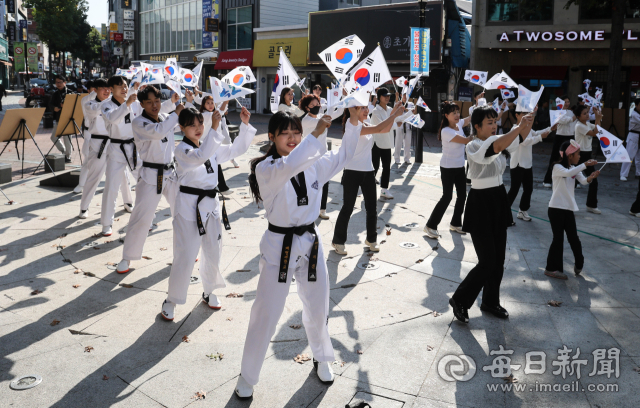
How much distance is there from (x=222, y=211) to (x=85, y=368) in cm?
188

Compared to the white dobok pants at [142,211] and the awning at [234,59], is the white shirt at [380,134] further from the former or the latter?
the awning at [234,59]

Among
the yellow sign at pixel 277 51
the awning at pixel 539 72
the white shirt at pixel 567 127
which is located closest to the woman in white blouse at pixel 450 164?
the white shirt at pixel 567 127

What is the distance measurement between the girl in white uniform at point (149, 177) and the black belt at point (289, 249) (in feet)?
8.17

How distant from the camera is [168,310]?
4.83m

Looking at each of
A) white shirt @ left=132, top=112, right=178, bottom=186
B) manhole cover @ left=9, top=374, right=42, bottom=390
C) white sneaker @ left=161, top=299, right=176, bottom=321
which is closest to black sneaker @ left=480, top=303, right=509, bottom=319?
white sneaker @ left=161, top=299, right=176, bottom=321

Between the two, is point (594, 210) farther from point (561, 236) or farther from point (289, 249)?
point (289, 249)

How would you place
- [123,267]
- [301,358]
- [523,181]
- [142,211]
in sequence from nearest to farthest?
[301,358]
[142,211]
[123,267]
[523,181]

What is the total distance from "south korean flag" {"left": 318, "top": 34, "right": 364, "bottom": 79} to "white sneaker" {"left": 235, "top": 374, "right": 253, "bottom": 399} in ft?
12.7

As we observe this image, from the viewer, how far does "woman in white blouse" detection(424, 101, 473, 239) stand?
7.39 meters

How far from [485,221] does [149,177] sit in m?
3.56

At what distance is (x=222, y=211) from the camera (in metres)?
5.21

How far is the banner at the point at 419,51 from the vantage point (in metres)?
14.1

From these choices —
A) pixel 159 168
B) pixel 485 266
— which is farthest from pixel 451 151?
pixel 159 168

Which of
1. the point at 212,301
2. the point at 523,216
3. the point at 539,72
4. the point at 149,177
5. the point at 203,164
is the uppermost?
the point at 539,72
